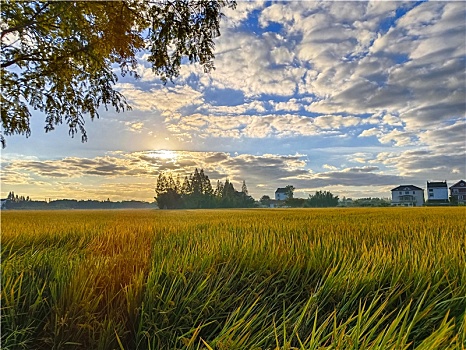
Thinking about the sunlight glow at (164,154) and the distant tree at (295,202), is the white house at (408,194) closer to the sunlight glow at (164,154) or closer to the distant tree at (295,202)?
the distant tree at (295,202)

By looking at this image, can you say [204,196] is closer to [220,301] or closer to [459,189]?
[220,301]

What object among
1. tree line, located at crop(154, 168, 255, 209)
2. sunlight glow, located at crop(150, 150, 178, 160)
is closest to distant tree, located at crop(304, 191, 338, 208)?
tree line, located at crop(154, 168, 255, 209)

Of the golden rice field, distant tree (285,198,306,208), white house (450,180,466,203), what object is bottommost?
the golden rice field

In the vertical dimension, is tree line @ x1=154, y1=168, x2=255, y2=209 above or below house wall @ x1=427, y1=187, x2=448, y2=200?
below

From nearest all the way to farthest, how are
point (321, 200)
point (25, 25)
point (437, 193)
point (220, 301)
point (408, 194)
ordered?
point (220, 301) → point (25, 25) → point (321, 200) → point (437, 193) → point (408, 194)

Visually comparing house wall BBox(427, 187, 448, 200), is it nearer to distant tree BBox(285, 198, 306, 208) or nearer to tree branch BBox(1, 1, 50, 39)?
distant tree BBox(285, 198, 306, 208)

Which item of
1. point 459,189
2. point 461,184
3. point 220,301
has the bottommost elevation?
point 220,301

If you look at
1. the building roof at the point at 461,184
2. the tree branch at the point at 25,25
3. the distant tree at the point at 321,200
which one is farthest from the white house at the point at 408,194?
the tree branch at the point at 25,25

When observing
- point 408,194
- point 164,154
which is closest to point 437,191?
point 408,194

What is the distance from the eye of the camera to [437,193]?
65375mm

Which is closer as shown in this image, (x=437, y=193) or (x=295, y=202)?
(x=295, y=202)

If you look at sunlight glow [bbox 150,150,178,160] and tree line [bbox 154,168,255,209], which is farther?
tree line [bbox 154,168,255,209]

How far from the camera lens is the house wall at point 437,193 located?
6494cm

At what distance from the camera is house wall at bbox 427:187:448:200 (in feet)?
213
